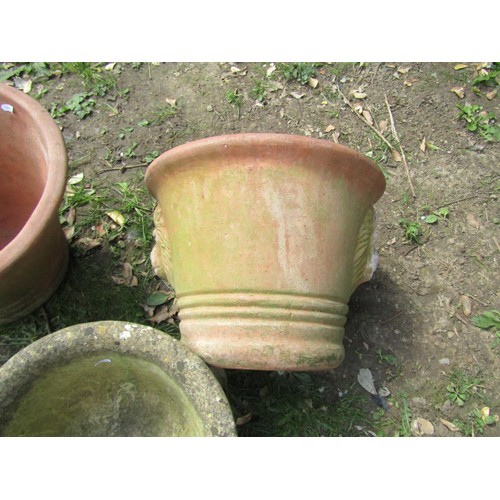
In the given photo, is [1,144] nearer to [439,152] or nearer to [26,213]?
[26,213]

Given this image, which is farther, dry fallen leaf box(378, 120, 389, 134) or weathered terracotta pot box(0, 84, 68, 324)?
dry fallen leaf box(378, 120, 389, 134)

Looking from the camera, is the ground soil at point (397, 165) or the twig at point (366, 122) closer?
the ground soil at point (397, 165)

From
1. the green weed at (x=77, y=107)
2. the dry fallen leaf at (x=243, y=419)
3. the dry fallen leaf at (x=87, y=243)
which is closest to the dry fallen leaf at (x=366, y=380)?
the dry fallen leaf at (x=243, y=419)

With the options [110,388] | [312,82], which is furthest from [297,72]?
[110,388]

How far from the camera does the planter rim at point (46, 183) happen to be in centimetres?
170

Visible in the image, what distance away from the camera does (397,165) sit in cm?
288

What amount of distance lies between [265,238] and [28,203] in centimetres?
145

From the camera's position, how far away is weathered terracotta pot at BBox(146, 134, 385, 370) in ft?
5.57

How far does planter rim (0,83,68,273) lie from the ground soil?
0.95 meters

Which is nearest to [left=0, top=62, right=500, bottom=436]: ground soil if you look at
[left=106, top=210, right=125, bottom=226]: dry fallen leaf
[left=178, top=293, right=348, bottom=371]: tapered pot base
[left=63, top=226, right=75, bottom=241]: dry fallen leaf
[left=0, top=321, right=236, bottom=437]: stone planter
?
[left=106, top=210, right=125, bottom=226]: dry fallen leaf

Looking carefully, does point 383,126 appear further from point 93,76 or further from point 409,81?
point 93,76

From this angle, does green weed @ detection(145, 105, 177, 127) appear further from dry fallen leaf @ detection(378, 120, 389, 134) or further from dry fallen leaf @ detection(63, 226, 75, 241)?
dry fallen leaf @ detection(378, 120, 389, 134)

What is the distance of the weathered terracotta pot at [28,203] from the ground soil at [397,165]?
478 mm

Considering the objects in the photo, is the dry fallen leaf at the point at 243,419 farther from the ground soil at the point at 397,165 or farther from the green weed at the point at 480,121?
the green weed at the point at 480,121
